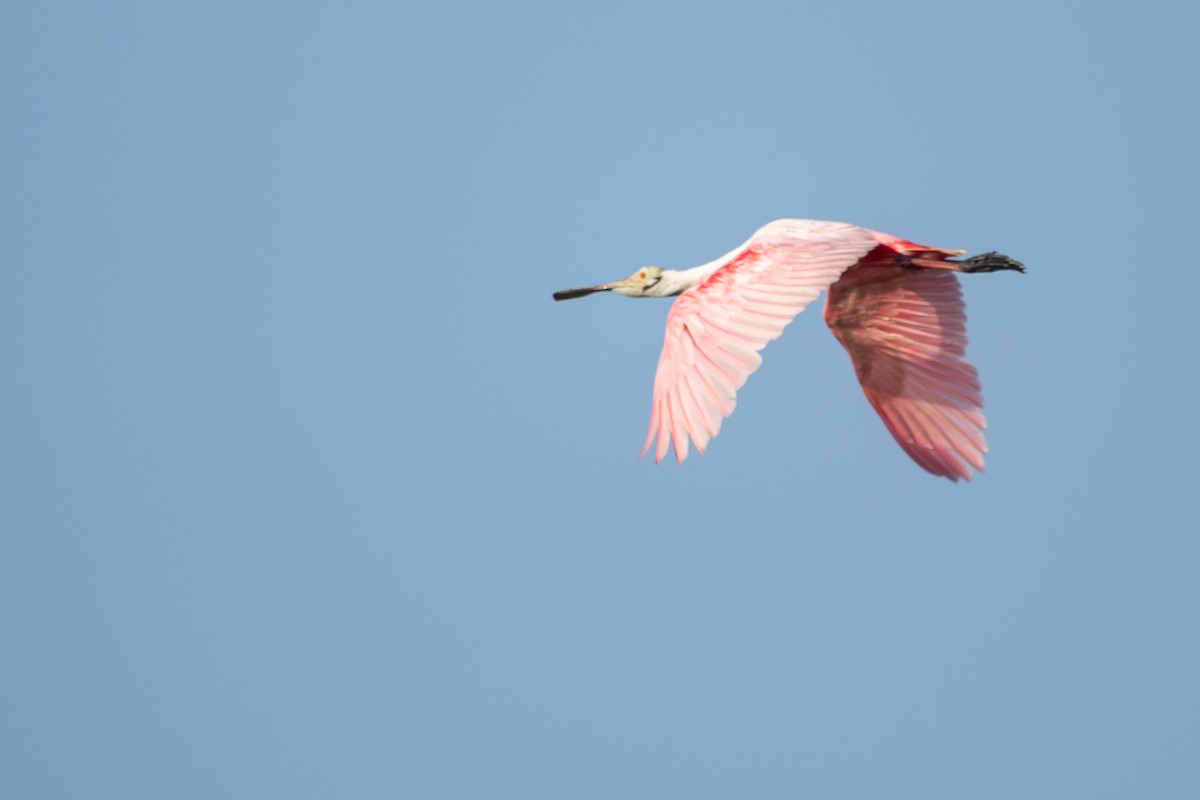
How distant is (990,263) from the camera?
15641 mm

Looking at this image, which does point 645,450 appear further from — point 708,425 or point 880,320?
point 880,320

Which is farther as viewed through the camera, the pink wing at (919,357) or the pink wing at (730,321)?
the pink wing at (919,357)

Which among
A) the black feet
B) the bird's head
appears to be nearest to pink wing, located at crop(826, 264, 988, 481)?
the black feet

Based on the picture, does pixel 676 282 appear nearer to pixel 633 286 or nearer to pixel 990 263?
pixel 633 286

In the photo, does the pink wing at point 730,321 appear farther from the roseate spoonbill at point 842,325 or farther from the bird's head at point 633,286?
the bird's head at point 633,286

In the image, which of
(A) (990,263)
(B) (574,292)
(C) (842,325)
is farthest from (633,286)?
(A) (990,263)

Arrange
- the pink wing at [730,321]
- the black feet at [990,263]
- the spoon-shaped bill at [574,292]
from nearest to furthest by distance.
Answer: the pink wing at [730,321] < the black feet at [990,263] < the spoon-shaped bill at [574,292]

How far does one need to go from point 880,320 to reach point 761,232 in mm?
2309

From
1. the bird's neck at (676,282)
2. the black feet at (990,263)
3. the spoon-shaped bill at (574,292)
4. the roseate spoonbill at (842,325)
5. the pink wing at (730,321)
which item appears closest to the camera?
the pink wing at (730,321)

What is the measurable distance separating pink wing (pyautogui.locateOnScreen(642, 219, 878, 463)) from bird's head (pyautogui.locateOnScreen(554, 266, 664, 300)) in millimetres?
2327

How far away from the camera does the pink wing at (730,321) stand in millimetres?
13094

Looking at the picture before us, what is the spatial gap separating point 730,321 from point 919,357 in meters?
3.82

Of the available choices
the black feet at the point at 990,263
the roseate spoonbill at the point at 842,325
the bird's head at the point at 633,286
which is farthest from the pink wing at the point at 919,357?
the bird's head at the point at 633,286

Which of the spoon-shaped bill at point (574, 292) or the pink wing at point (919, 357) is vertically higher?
the spoon-shaped bill at point (574, 292)
